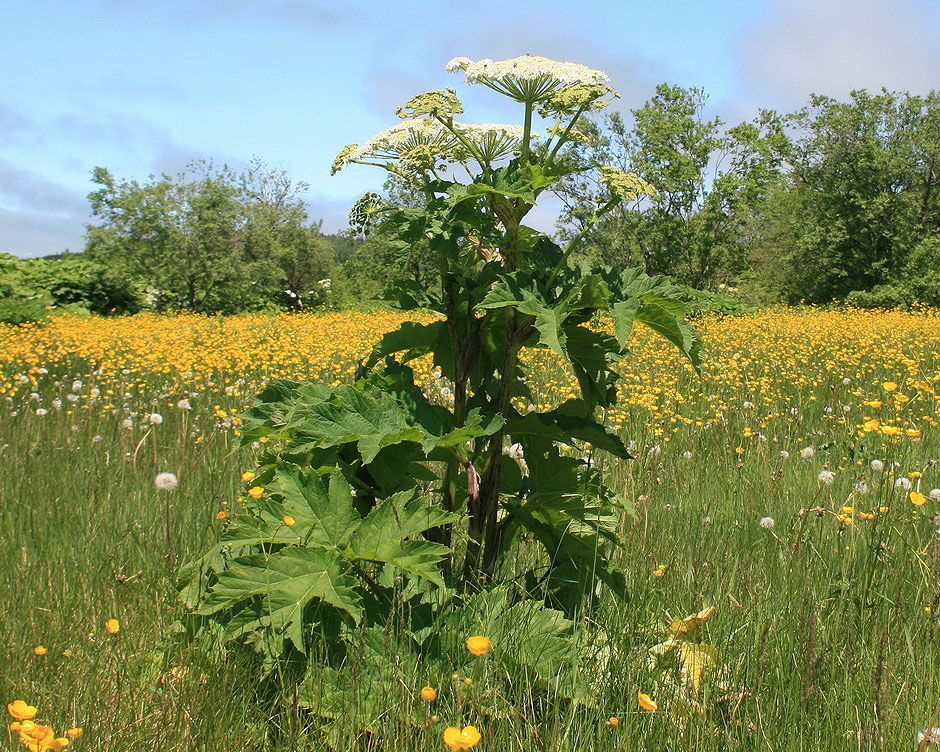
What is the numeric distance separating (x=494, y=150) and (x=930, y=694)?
6.01ft

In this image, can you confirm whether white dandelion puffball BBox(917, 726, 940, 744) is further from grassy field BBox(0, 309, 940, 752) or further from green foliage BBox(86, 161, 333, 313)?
green foliage BBox(86, 161, 333, 313)

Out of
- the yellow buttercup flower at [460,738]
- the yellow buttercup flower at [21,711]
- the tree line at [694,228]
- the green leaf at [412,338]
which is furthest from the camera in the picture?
the tree line at [694,228]

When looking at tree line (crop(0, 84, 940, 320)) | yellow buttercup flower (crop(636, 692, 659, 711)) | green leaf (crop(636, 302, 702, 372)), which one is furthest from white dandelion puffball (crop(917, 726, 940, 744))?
tree line (crop(0, 84, 940, 320))

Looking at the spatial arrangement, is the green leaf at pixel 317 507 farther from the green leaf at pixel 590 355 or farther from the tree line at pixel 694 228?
the tree line at pixel 694 228

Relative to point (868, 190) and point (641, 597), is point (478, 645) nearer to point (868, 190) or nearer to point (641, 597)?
point (641, 597)

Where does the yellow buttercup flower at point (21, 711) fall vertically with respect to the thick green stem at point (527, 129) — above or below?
below

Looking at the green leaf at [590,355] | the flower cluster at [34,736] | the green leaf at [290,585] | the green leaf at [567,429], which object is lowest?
the flower cluster at [34,736]

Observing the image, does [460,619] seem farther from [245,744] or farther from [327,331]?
[327,331]

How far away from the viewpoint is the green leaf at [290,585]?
1696mm

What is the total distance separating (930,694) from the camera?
1.94 m

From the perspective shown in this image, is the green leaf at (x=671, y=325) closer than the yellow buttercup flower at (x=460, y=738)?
No

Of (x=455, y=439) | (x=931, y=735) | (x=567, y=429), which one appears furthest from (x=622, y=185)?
(x=931, y=735)

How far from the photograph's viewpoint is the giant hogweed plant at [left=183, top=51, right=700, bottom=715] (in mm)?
1761

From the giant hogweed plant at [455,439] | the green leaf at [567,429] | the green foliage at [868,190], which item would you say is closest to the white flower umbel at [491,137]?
the giant hogweed plant at [455,439]
